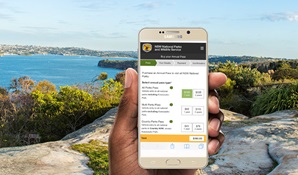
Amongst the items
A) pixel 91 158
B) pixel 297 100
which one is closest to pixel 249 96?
pixel 297 100

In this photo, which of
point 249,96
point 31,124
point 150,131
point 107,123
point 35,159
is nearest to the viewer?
point 150,131

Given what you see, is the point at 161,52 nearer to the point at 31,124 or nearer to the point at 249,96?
the point at 31,124

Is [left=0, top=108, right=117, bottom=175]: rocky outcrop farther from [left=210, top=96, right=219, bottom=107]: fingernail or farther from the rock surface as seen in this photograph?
[left=210, top=96, right=219, bottom=107]: fingernail

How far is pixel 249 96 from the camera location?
14180 mm

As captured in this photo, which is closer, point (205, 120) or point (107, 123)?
point (205, 120)

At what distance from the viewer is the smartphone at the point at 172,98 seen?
2582 millimetres

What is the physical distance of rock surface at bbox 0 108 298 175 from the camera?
544cm

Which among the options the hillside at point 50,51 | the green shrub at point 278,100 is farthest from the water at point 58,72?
the green shrub at point 278,100

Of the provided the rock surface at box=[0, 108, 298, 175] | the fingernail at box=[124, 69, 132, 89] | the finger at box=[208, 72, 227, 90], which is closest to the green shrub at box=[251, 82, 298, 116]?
the rock surface at box=[0, 108, 298, 175]

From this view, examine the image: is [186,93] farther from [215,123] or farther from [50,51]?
[50,51]

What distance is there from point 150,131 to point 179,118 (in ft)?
0.62

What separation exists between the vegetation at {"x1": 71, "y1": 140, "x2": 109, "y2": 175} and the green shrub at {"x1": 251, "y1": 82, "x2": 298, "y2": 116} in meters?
5.68

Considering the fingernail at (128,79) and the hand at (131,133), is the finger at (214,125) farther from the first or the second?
the fingernail at (128,79)

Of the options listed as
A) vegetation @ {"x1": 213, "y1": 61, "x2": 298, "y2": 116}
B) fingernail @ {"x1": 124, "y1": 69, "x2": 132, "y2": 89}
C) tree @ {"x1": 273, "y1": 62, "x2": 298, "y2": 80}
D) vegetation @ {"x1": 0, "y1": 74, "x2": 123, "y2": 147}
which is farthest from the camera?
tree @ {"x1": 273, "y1": 62, "x2": 298, "y2": 80}
